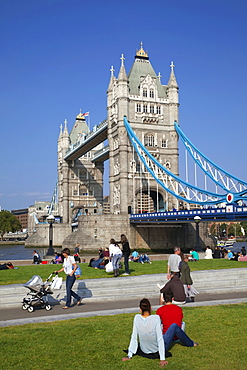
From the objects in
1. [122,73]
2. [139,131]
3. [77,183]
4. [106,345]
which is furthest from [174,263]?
[77,183]

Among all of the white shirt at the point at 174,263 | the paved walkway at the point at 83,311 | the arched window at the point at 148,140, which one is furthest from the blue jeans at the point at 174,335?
the arched window at the point at 148,140

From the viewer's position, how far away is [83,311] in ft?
37.3

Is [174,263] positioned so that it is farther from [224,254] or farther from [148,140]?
[148,140]

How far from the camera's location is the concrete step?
503 inches

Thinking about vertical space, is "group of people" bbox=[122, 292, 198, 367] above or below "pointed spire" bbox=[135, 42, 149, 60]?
below

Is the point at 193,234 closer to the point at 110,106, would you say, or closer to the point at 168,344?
the point at 110,106

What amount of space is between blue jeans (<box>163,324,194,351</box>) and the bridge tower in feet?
156

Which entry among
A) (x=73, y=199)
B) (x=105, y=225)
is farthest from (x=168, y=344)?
(x=73, y=199)

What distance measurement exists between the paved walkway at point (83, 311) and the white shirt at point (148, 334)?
3.31 metres

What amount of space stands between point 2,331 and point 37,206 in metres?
116

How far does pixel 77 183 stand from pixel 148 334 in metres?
77.8

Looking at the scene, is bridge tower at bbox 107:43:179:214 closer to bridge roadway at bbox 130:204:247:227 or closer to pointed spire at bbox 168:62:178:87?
pointed spire at bbox 168:62:178:87

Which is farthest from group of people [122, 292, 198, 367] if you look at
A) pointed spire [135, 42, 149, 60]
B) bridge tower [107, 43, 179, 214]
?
pointed spire [135, 42, 149, 60]

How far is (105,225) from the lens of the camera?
170ft
